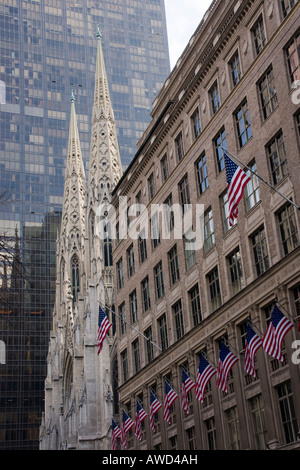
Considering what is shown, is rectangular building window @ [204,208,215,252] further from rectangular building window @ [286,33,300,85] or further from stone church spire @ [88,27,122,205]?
stone church spire @ [88,27,122,205]

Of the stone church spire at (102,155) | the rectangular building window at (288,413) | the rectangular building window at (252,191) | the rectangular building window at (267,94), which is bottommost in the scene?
the rectangular building window at (288,413)

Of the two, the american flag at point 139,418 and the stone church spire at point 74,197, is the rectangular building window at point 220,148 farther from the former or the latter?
the stone church spire at point 74,197

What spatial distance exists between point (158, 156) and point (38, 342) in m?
72.0

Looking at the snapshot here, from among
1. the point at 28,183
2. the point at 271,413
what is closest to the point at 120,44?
the point at 28,183

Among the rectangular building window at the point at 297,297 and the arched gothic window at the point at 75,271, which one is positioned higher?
the arched gothic window at the point at 75,271

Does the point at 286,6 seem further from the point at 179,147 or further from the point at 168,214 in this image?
the point at 168,214

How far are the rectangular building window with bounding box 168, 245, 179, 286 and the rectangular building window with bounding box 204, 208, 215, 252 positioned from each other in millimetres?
4049

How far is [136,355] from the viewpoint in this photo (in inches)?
1806

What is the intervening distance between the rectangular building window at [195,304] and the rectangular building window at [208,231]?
2625mm

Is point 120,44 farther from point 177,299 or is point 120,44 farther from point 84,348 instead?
point 177,299

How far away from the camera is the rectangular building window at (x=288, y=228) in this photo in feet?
92.5

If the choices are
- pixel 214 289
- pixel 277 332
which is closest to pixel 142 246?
pixel 214 289

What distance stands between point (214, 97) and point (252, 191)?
7.73 meters

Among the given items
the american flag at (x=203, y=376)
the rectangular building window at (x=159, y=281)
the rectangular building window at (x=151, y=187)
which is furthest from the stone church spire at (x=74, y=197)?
the american flag at (x=203, y=376)
